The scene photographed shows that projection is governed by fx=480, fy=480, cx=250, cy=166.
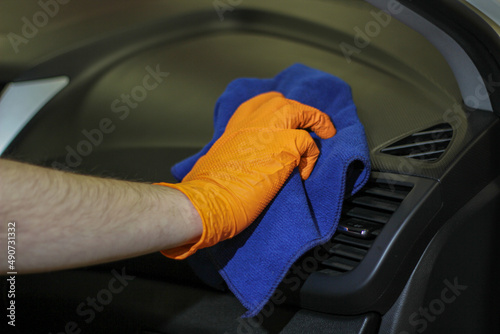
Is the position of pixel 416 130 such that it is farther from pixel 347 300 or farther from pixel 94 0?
pixel 94 0

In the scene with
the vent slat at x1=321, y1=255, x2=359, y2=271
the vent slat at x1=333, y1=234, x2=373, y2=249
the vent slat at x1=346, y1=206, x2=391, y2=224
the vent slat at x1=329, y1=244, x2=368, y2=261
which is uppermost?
the vent slat at x1=346, y1=206, x2=391, y2=224

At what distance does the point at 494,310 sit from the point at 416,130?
0.38 meters

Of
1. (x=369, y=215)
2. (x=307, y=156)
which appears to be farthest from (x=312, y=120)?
(x=369, y=215)

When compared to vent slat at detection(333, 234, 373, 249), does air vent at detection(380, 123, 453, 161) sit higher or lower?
higher

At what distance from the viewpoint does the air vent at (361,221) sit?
0.72 meters

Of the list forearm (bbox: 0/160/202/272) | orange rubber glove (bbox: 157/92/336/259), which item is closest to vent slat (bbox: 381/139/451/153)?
orange rubber glove (bbox: 157/92/336/259)

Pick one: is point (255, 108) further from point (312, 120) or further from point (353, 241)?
point (353, 241)

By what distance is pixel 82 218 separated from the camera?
1.76ft

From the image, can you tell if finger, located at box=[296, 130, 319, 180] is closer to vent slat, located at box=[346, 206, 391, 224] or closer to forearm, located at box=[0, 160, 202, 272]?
vent slat, located at box=[346, 206, 391, 224]

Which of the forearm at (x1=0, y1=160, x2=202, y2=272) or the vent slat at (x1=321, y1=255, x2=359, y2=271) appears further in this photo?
the vent slat at (x1=321, y1=255, x2=359, y2=271)

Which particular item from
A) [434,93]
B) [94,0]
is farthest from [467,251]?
[94,0]

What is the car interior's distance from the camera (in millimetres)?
730

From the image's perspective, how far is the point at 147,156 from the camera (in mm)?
975

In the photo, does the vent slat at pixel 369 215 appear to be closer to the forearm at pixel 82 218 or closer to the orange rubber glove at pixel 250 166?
the orange rubber glove at pixel 250 166
